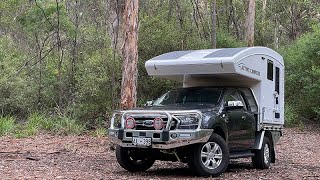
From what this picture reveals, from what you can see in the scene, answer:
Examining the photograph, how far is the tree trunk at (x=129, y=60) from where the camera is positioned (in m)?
11.9

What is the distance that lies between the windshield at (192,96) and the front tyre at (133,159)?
3.83 ft

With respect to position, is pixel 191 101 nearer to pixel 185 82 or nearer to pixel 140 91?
pixel 185 82

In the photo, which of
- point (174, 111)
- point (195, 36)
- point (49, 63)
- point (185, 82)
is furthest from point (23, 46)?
point (174, 111)

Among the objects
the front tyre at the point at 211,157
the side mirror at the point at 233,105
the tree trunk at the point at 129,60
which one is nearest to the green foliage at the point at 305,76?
the tree trunk at the point at 129,60

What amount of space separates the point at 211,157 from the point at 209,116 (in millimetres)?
710

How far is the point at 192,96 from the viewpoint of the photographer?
962cm

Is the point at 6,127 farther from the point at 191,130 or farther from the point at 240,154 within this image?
the point at 191,130

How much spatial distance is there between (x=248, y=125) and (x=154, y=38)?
8.66m

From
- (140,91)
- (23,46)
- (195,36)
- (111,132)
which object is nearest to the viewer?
(111,132)

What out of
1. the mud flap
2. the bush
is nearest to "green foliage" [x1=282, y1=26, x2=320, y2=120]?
the bush

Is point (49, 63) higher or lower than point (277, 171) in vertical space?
higher

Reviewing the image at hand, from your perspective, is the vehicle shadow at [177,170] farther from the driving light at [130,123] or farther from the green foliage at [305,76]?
the green foliage at [305,76]

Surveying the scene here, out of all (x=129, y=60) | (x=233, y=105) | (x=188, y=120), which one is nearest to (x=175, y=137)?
(x=188, y=120)

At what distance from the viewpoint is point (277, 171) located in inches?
388
